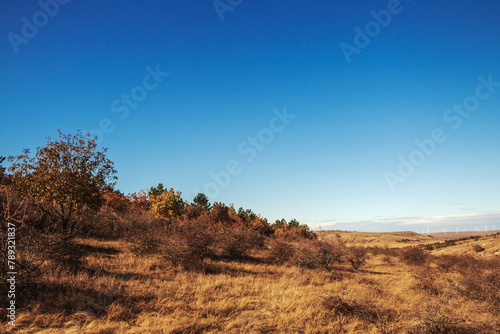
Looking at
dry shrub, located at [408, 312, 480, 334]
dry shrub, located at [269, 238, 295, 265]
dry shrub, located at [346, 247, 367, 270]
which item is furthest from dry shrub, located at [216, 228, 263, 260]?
dry shrub, located at [408, 312, 480, 334]

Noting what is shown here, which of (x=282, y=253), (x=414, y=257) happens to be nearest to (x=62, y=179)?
(x=282, y=253)

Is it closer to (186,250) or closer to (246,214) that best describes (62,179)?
(186,250)

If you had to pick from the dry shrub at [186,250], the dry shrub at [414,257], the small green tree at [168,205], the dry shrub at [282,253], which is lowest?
the dry shrub at [414,257]

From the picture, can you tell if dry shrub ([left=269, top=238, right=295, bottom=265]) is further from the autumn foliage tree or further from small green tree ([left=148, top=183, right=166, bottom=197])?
small green tree ([left=148, top=183, right=166, bottom=197])

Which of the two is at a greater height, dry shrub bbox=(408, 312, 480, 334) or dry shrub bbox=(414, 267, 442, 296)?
dry shrub bbox=(408, 312, 480, 334)

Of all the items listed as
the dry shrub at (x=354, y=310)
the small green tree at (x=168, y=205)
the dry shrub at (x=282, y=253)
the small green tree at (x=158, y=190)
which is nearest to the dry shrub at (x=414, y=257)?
the dry shrub at (x=282, y=253)

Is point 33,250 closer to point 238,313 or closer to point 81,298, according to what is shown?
point 81,298

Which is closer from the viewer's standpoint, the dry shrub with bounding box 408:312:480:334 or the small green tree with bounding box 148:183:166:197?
the dry shrub with bounding box 408:312:480:334

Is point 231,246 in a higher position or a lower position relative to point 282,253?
higher

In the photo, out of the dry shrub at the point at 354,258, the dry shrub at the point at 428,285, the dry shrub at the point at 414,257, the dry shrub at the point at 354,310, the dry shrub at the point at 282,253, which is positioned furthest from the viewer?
the dry shrub at the point at 414,257

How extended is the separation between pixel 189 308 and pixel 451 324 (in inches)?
294

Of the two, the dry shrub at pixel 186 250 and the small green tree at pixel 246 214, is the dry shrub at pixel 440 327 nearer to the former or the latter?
the dry shrub at pixel 186 250

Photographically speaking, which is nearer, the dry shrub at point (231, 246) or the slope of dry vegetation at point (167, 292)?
the slope of dry vegetation at point (167, 292)

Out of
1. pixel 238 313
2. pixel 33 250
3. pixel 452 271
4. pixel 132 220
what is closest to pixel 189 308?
pixel 238 313
